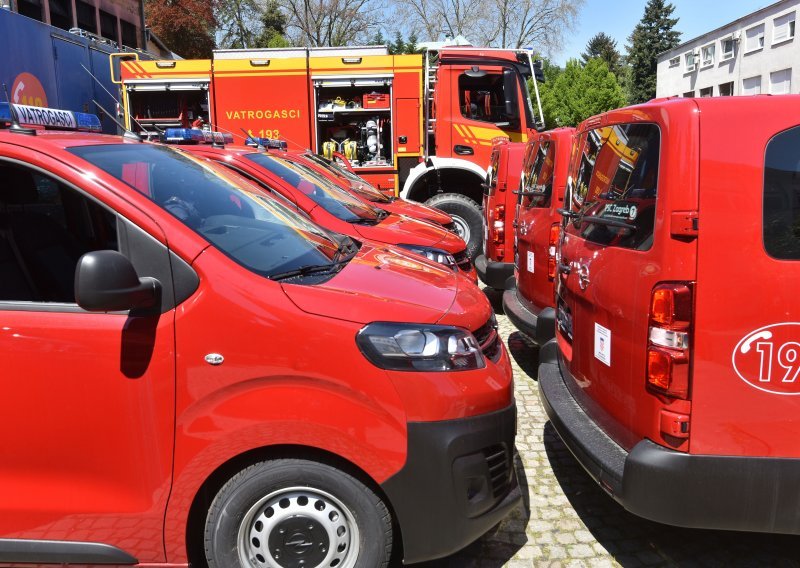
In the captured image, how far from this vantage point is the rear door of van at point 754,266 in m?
2.30

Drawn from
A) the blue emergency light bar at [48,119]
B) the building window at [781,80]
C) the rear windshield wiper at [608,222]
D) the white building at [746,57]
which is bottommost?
the rear windshield wiper at [608,222]

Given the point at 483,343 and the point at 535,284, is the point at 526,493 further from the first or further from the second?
the point at 535,284

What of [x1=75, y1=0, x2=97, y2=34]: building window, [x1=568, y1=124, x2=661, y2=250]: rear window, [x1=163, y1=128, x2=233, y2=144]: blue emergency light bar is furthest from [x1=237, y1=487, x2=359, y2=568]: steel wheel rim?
[x1=75, y1=0, x2=97, y2=34]: building window

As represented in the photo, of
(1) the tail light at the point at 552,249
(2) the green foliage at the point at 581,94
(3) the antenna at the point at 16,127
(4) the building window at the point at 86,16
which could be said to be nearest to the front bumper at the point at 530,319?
(1) the tail light at the point at 552,249

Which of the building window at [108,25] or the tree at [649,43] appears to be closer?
the building window at [108,25]

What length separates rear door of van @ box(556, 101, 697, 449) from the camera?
7.86 feet

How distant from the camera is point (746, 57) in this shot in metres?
34.5

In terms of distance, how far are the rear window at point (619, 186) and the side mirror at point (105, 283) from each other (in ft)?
6.30

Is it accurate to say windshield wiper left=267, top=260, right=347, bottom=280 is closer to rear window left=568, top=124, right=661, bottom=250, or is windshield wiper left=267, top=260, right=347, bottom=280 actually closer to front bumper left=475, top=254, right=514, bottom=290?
rear window left=568, top=124, right=661, bottom=250

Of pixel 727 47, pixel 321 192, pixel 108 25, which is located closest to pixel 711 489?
pixel 321 192

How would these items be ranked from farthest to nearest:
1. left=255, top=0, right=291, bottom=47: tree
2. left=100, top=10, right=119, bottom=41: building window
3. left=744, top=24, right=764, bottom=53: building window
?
left=255, top=0, right=291, bottom=47: tree, left=744, top=24, right=764, bottom=53: building window, left=100, top=10, right=119, bottom=41: building window

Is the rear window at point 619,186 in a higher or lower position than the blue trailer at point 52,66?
lower

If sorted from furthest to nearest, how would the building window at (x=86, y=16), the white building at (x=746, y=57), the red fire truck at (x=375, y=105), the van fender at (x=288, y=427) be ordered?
the white building at (x=746, y=57), the building window at (x=86, y=16), the red fire truck at (x=375, y=105), the van fender at (x=288, y=427)

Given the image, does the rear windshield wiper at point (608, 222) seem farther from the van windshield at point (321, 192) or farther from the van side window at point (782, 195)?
the van windshield at point (321, 192)
